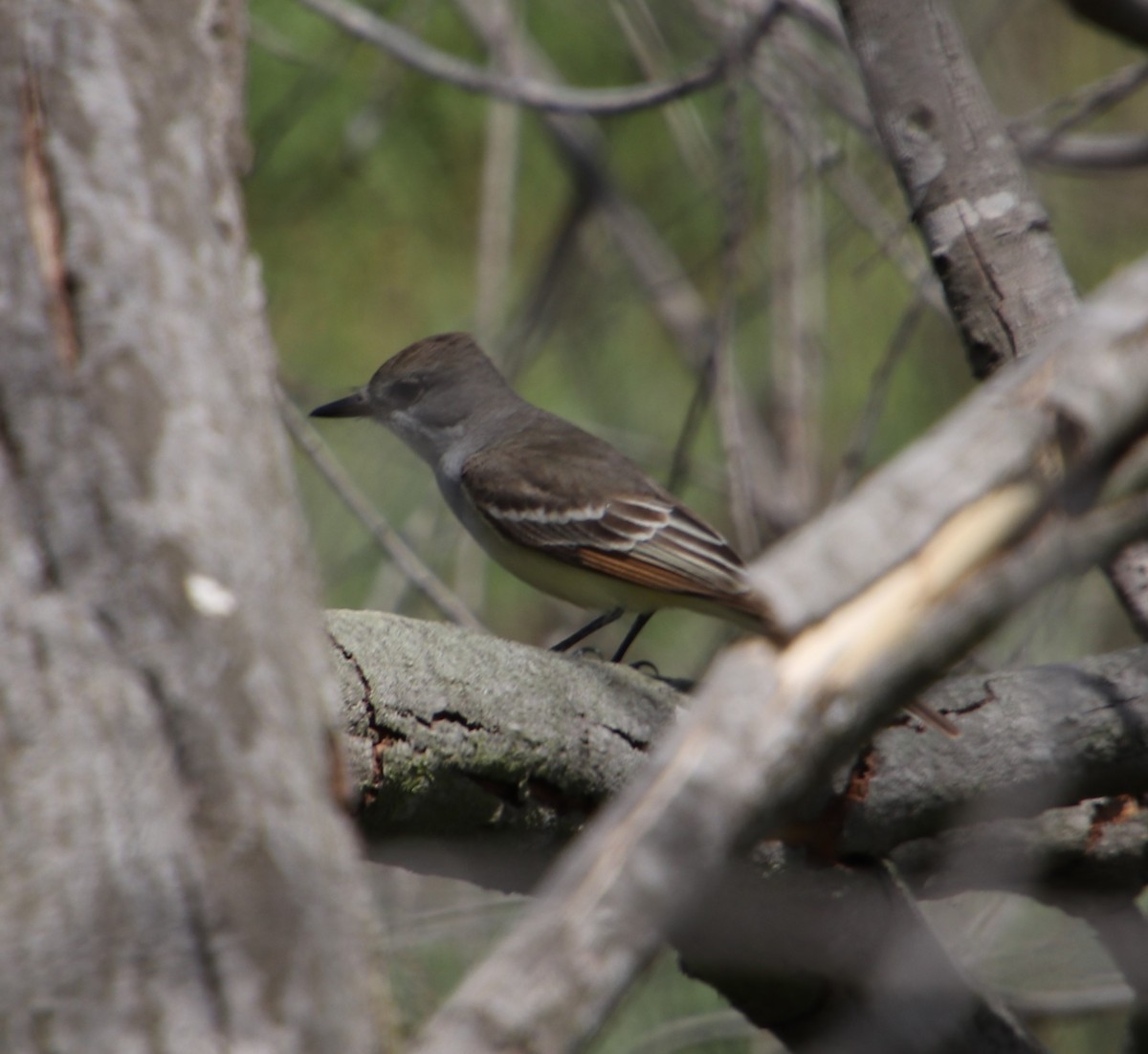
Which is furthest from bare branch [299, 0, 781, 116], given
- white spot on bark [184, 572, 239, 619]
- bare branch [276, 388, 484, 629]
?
white spot on bark [184, 572, 239, 619]

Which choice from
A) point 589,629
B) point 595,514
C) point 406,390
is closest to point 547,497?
point 595,514

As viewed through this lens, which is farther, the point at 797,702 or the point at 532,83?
the point at 532,83

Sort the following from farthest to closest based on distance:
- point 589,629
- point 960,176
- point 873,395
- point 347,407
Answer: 1. point 347,407
2. point 589,629
3. point 873,395
4. point 960,176

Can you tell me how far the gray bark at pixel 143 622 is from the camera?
1.12m

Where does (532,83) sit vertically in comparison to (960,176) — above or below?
below

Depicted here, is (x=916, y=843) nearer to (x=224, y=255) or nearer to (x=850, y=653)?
(x=850, y=653)

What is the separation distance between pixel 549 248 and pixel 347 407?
1.39m

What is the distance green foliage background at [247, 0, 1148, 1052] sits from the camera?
4945 mm

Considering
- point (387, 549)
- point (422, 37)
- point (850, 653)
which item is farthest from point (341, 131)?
point (850, 653)

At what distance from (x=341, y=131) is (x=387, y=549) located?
2.69 metres

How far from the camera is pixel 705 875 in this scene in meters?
1.17

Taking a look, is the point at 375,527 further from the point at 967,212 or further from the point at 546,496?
the point at 967,212

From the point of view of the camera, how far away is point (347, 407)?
4504mm

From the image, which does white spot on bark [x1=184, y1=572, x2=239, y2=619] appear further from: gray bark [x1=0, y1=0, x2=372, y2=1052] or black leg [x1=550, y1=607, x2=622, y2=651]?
black leg [x1=550, y1=607, x2=622, y2=651]
